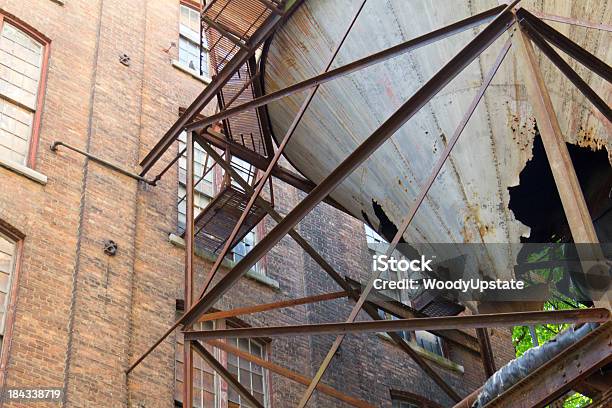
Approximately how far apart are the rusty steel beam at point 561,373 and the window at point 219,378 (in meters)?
5.53

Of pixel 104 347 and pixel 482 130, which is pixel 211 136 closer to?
pixel 104 347

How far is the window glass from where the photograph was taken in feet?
41.9

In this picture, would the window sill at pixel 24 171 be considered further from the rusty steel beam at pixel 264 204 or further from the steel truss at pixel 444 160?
the steel truss at pixel 444 160

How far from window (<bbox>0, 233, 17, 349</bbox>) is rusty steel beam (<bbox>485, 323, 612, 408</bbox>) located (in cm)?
618

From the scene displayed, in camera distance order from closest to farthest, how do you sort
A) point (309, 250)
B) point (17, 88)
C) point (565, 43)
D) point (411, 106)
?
point (565, 43), point (411, 106), point (309, 250), point (17, 88)

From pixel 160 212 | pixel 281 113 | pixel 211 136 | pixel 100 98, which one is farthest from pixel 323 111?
pixel 100 98

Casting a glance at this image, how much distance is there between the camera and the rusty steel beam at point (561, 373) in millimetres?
6164

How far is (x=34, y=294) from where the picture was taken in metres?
11.0

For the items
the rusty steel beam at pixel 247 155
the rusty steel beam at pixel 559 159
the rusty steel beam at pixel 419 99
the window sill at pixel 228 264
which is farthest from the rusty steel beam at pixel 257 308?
the rusty steel beam at pixel 559 159

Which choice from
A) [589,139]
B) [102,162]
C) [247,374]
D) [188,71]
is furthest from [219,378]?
[188,71]

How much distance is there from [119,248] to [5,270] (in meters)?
1.66

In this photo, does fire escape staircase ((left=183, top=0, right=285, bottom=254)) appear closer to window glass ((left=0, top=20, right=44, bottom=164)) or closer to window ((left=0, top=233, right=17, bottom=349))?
window glass ((left=0, top=20, right=44, bottom=164))

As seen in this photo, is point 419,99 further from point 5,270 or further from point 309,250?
point 5,270

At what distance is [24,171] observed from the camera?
39.7ft
